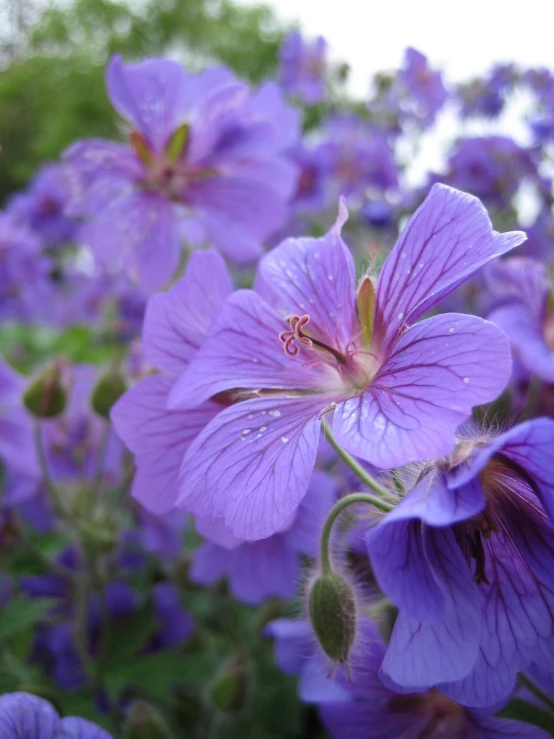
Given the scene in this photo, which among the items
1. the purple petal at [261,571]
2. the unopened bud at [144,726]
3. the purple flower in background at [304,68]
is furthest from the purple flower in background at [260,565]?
the purple flower in background at [304,68]

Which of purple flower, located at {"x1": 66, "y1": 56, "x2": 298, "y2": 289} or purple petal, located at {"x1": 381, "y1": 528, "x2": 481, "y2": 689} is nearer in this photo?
purple petal, located at {"x1": 381, "y1": 528, "x2": 481, "y2": 689}

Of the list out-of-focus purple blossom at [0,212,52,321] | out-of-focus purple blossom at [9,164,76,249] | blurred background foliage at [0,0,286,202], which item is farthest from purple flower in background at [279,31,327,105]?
blurred background foliage at [0,0,286,202]

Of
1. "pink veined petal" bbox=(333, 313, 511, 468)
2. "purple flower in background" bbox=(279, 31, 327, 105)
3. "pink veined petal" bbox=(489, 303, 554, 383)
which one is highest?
"purple flower in background" bbox=(279, 31, 327, 105)

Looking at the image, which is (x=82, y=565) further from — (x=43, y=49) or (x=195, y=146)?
(x=43, y=49)

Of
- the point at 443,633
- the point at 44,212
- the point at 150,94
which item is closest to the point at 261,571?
the point at 443,633

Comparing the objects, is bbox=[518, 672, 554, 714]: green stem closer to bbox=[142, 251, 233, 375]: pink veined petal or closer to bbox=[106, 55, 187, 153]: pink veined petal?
bbox=[142, 251, 233, 375]: pink veined petal

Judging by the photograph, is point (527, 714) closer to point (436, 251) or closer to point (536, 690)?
point (536, 690)

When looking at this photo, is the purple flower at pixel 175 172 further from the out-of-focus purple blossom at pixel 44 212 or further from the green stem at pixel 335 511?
the out-of-focus purple blossom at pixel 44 212

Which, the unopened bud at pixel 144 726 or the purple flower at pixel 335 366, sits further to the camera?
the unopened bud at pixel 144 726
